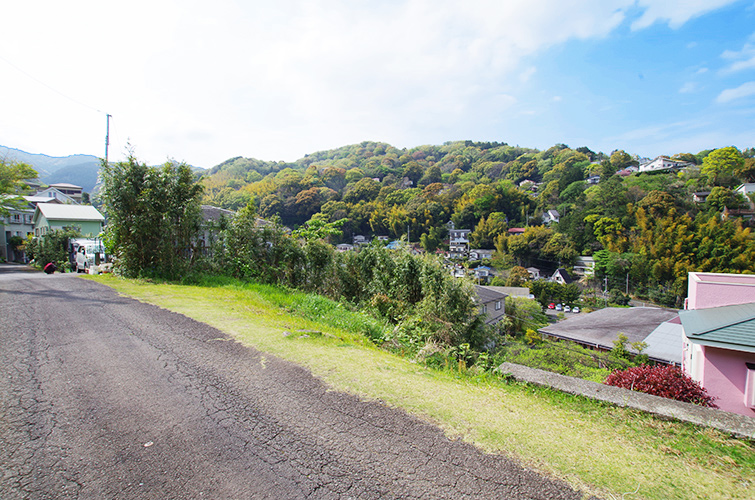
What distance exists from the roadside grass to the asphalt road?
0.60 ft

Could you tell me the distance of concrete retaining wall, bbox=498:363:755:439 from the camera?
7.62 ft

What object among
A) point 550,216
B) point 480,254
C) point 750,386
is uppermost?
point 550,216

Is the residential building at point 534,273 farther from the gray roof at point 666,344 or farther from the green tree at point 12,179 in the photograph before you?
the green tree at point 12,179

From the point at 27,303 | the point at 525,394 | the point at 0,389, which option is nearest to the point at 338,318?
the point at 525,394

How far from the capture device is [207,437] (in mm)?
2287

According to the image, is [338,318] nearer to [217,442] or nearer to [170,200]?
[217,442]

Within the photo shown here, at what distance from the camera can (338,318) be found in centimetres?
614

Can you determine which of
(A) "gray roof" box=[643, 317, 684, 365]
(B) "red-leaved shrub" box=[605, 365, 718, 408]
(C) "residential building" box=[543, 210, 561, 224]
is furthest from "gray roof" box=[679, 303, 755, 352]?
(C) "residential building" box=[543, 210, 561, 224]

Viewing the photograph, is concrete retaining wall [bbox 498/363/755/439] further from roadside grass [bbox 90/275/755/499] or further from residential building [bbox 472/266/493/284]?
residential building [bbox 472/266/493/284]

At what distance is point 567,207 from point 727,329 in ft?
223

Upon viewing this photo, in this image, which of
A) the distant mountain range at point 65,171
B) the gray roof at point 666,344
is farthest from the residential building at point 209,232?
the distant mountain range at point 65,171

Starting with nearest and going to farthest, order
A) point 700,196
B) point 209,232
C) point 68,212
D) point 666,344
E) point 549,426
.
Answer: point 549,426, point 209,232, point 666,344, point 68,212, point 700,196

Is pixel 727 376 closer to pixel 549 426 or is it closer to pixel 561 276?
pixel 549 426

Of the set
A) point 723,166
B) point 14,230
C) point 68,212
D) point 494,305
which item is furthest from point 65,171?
point 723,166
